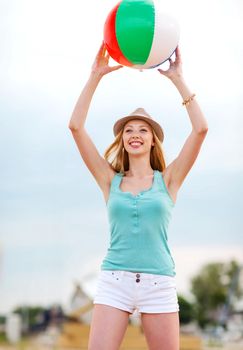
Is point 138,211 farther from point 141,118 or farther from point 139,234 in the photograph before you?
point 141,118

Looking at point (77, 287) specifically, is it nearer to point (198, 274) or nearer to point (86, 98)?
point (86, 98)

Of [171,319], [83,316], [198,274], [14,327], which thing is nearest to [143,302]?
[171,319]

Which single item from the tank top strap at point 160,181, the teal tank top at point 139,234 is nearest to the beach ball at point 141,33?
the tank top strap at point 160,181

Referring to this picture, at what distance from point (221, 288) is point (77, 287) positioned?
27016 mm

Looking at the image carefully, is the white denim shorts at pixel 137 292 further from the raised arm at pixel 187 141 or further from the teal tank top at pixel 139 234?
the raised arm at pixel 187 141

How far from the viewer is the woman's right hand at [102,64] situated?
17.6 feet

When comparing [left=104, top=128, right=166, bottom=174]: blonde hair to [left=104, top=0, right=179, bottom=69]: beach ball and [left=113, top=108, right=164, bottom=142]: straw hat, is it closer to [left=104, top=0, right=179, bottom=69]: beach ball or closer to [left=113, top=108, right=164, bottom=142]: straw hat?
[left=113, top=108, right=164, bottom=142]: straw hat

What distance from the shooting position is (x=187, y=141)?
5219 millimetres

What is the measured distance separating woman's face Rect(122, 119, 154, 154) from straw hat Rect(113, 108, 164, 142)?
0.09ft

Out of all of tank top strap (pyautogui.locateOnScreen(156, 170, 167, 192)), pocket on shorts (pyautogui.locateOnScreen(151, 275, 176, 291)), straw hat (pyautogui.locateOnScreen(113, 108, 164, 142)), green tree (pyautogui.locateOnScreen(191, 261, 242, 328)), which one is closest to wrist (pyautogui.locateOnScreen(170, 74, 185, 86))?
straw hat (pyautogui.locateOnScreen(113, 108, 164, 142))

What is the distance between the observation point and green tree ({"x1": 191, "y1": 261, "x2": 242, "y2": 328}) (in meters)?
49.8

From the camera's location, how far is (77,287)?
27.6m

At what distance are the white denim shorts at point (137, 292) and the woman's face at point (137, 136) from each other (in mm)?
801

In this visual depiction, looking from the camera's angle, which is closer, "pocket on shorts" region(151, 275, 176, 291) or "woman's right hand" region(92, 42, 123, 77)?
"pocket on shorts" region(151, 275, 176, 291)
